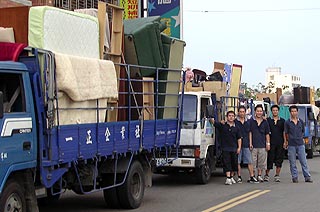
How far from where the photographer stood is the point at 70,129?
7.49 meters

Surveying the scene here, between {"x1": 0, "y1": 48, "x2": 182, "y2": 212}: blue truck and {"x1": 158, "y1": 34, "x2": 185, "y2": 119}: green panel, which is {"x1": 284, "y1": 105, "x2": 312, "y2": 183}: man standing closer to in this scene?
{"x1": 158, "y1": 34, "x2": 185, "y2": 119}: green panel

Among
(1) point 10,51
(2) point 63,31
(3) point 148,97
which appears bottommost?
(3) point 148,97

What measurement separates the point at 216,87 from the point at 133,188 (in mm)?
5679

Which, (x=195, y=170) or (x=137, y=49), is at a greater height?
(x=137, y=49)

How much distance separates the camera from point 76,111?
7754 millimetres

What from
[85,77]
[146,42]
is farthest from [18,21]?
[146,42]

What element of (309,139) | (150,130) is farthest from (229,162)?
(309,139)

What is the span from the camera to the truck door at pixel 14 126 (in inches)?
254

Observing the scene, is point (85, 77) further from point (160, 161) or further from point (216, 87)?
point (216, 87)

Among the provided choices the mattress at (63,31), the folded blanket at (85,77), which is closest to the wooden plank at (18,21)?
the mattress at (63,31)

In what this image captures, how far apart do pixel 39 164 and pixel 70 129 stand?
2.21 ft

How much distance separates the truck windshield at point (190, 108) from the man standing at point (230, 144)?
2.99 ft

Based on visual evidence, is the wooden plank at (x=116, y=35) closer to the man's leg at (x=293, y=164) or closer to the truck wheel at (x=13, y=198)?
the truck wheel at (x=13, y=198)

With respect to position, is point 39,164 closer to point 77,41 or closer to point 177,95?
point 77,41
